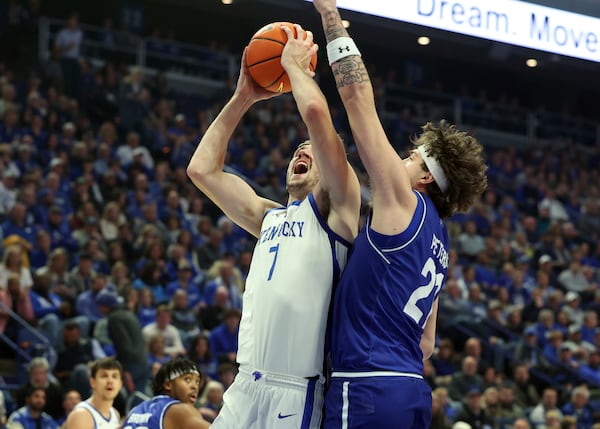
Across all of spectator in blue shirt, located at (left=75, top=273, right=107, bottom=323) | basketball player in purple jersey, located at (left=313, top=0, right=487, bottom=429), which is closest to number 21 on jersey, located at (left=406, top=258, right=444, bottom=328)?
basketball player in purple jersey, located at (left=313, top=0, right=487, bottom=429)

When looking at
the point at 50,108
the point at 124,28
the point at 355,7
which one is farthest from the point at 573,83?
the point at 355,7

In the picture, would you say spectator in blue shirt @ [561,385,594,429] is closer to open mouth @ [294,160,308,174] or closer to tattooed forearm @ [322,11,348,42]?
open mouth @ [294,160,308,174]

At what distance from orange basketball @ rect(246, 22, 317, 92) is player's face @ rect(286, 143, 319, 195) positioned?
30cm

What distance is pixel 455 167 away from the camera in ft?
12.6

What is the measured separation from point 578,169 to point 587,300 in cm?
597

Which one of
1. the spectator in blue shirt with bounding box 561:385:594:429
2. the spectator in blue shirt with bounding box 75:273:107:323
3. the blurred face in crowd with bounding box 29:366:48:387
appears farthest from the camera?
the spectator in blue shirt with bounding box 561:385:594:429

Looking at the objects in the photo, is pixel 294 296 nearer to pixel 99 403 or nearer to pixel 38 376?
pixel 99 403

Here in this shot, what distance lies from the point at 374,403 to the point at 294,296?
0.51 meters

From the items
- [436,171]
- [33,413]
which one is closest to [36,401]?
[33,413]

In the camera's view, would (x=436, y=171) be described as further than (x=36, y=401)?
No

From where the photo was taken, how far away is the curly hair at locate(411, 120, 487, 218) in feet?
12.6

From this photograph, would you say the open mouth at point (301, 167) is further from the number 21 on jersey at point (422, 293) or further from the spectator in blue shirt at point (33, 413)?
the spectator in blue shirt at point (33, 413)

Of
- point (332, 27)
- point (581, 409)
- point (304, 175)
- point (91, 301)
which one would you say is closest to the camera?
point (332, 27)

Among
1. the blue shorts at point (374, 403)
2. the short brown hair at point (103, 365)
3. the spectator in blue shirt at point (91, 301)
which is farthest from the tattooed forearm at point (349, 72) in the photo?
the spectator in blue shirt at point (91, 301)
